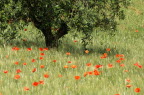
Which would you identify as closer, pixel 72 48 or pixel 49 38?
pixel 49 38

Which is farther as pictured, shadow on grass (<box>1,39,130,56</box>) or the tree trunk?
the tree trunk

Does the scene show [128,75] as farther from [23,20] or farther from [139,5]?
[139,5]

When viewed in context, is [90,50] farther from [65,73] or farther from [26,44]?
[65,73]

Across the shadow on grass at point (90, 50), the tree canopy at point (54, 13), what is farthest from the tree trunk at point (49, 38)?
the shadow on grass at point (90, 50)

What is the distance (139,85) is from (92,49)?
14.0ft

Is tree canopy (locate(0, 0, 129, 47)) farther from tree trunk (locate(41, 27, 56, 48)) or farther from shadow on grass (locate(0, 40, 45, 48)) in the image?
shadow on grass (locate(0, 40, 45, 48))

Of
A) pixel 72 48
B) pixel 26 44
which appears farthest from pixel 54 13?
pixel 26 44

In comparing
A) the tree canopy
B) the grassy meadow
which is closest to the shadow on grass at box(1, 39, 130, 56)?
the grassy meadow

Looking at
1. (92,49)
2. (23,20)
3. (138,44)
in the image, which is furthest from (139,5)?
(23,20)

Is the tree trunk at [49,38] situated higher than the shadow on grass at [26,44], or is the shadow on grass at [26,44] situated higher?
the tree trunk at [49,38]

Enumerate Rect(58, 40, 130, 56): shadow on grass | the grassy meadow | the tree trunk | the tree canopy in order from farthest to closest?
the tree trunk → Rect(58, 40, 130, 56): shadow on grass → the tree canopy → the grassy meadow

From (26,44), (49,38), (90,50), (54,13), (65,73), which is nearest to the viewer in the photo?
(65,73)

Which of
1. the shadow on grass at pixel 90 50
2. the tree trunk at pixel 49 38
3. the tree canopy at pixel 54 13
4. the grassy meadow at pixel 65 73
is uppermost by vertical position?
the tree canopy at pixel 54 13

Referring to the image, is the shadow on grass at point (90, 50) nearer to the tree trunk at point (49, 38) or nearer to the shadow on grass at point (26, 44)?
the tree trunk at point (49, 38)
